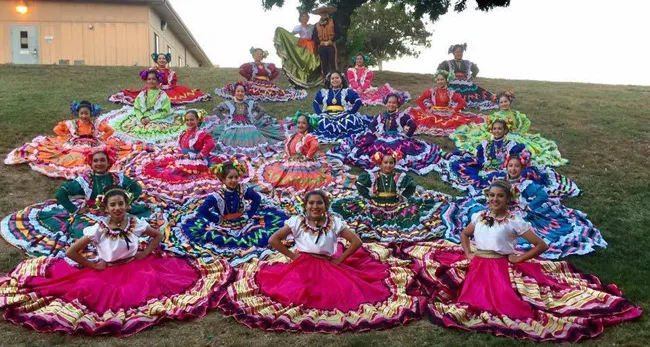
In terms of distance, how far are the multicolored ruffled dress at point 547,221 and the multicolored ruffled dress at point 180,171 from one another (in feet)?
10.8

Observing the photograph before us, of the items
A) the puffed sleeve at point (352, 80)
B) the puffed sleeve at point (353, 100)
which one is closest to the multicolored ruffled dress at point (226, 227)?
the puffed sleeve at point (353, 100)

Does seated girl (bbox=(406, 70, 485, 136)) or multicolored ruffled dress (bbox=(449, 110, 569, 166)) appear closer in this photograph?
multicolored ruffled dress (bbox=(449, 110, 569, 166))

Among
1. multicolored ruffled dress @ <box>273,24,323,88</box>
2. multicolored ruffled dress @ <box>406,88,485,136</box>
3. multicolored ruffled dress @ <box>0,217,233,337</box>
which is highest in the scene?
multicolored ruffled dress @ <box>273,24,323,88</box>

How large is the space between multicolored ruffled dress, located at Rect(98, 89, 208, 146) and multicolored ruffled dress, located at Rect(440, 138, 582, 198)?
4627 millimetres

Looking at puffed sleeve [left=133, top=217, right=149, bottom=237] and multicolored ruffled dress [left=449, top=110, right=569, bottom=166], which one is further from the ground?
multicolored ruffled dress [left=449, top=110, right=569, bottom=166]

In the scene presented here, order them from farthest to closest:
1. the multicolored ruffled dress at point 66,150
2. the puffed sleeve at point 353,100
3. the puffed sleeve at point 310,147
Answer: the puffed sleeve at point 353,100 → the multicolored ruffled dress at point 66,150 → the puffed sleeve at point 310,147

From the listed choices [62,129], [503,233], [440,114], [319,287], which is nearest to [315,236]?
[319,287]

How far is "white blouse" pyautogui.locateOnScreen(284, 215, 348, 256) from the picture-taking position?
5.57 meters

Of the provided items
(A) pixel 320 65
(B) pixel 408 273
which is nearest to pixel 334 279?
(B) pixel 408 273

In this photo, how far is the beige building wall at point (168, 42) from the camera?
24.4 m

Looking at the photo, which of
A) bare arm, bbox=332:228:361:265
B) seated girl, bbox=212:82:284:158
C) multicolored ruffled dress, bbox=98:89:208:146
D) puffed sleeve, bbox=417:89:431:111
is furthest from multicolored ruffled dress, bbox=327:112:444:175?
bare arm, bbox=332:228:361:265

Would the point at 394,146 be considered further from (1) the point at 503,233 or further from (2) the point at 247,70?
(2) the point at 247,70

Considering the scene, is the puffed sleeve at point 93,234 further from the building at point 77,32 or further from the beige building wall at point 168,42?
the beige building wall at point 168,42

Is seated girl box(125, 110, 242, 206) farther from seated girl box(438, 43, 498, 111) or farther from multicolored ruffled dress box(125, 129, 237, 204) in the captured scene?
seated girl box(438, 43, 498, 111)
